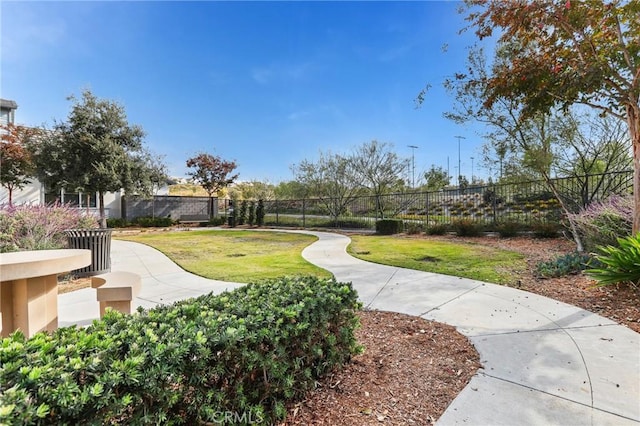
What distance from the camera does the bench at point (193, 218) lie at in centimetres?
2388

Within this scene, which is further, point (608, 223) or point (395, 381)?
point (608, 223)

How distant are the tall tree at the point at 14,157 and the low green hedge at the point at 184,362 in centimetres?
1833

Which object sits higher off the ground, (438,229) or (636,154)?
(636,154)

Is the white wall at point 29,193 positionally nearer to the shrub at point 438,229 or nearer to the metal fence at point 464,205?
the metal fence at point 464,205

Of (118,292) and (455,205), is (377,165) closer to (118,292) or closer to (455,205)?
(455,205)

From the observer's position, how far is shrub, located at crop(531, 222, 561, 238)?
30.9 ft

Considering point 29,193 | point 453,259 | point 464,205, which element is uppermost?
point 29,193

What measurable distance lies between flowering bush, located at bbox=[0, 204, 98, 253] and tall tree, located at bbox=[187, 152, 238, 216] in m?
20.0

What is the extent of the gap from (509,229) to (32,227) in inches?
518

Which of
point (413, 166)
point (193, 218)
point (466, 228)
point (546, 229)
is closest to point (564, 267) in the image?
point (546, 229)

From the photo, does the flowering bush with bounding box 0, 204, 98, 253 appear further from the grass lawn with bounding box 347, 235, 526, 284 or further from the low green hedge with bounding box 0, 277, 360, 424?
the grass lawn with bounding box 347, 235, 526, 284

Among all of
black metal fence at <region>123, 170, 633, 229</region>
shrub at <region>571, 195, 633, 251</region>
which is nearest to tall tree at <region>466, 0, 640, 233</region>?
shrub at <region>571, 195, 633, 251</region>

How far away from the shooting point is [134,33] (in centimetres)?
634

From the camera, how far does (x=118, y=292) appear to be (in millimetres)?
2797
